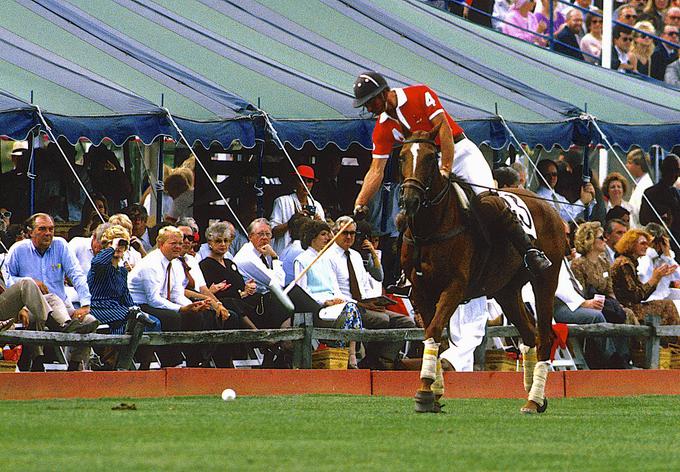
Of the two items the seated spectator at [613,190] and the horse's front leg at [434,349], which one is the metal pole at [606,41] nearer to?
the seated spectator at [613,190]

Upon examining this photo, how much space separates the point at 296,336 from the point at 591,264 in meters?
4.53

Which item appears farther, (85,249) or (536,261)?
(85,249)

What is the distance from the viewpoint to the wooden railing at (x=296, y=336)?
14727mm

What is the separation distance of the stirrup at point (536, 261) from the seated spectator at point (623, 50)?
15435 millimetres

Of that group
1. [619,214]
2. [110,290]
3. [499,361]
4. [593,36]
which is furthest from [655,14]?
[110,290]

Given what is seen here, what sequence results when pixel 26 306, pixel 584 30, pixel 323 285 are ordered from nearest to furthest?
pixel 26 306 < pixel 323 285 < pixel 584 30

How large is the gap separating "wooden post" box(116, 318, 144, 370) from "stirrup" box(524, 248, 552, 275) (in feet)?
11.9

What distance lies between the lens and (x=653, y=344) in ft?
59.7

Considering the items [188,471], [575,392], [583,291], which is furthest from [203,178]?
[188,471]

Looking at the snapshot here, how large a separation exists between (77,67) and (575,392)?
6825mm

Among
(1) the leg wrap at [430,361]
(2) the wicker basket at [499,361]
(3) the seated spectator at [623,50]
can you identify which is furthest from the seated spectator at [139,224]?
(3) the seated spectator at [623,50]

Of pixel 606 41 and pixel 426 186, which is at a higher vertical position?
pixel 606 41

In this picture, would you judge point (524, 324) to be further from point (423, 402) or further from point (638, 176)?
point (638, 176)

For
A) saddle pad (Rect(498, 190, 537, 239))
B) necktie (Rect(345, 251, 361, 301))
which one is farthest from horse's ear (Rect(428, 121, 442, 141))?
necktie (Rect(345, 251, 361, 301))
